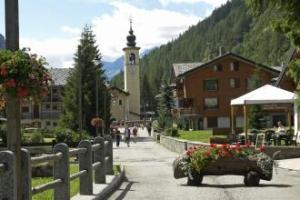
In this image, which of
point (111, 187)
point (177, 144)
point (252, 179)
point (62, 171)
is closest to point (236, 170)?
point (252, 179)

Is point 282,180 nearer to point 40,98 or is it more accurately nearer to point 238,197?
point 238,197

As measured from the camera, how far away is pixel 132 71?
154125mm

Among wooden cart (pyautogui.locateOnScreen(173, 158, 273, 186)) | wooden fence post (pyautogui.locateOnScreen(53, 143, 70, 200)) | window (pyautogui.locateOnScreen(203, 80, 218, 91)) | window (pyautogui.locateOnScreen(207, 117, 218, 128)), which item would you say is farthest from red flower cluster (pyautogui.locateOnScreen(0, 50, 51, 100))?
window (pyautogui.locateOnScreen(207, 117, 218, 128))

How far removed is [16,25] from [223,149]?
9423 mm

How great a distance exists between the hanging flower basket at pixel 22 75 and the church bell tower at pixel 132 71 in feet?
471

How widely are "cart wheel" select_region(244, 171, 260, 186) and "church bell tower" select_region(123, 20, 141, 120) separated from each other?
5347 inches

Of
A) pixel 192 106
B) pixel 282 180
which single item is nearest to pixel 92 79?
pixel 192 106

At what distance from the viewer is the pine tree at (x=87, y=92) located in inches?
2803

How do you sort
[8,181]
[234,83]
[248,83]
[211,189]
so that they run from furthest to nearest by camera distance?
[234,83] < [248,83] < [211,189] < [8,181]

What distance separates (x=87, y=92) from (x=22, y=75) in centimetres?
6404

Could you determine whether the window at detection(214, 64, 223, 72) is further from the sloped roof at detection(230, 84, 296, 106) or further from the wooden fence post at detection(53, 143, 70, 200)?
the wooden fence post at detection(53, 143, 70, 200)

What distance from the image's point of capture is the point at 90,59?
246 ft

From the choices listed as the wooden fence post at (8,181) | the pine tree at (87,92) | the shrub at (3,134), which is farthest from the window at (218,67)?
the wooden fence post at (8,181)

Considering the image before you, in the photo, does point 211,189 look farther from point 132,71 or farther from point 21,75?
point 132,71
